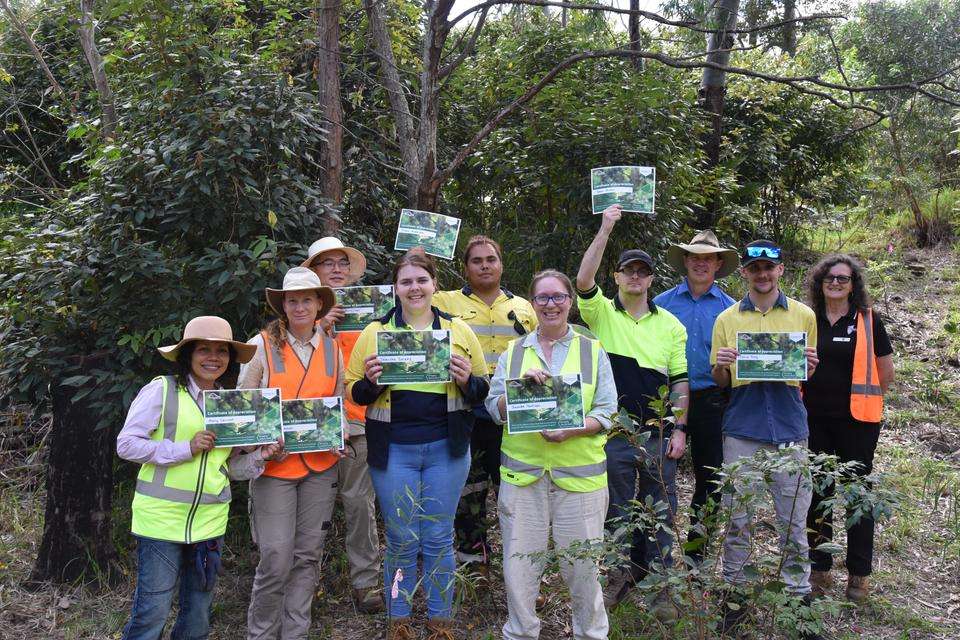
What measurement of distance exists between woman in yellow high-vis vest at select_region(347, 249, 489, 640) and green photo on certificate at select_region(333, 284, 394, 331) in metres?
0.44

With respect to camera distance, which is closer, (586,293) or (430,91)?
(586,293)

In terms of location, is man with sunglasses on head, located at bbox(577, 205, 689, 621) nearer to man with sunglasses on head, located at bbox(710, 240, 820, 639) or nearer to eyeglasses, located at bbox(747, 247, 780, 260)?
man with sunglasses on head, located at bbox(710, 240, 820, 639)

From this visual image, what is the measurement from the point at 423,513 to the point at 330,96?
10.8ft

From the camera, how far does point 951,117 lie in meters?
14.3

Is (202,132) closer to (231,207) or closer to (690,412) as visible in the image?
(231,207)

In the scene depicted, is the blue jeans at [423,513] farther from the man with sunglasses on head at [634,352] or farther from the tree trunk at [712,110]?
the tree trunk at [712,110]

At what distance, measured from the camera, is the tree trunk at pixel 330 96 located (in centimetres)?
600

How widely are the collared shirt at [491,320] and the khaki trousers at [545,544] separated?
0.89m

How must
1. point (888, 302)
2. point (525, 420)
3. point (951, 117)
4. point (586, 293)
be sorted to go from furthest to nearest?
point (951, 117) → point (888, 302) → point (586, 293) → point (525, 420)

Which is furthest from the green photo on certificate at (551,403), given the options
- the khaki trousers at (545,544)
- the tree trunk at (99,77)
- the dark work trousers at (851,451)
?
the tree trunk at (99,77)

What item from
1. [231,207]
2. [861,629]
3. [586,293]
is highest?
[231,207]

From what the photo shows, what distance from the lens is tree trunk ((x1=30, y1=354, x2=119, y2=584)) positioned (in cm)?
551

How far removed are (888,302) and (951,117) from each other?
5.40 meters

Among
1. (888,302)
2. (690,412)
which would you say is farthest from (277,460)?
Result: (888,302)
